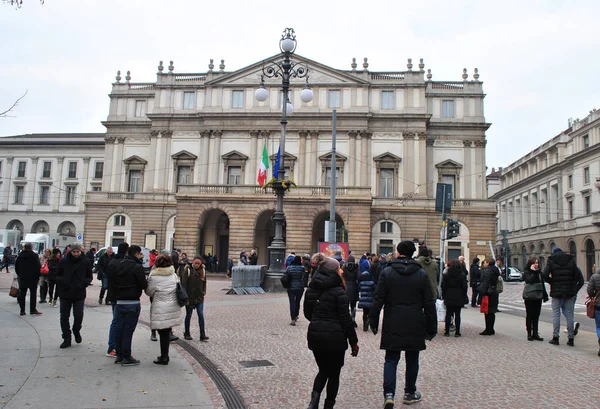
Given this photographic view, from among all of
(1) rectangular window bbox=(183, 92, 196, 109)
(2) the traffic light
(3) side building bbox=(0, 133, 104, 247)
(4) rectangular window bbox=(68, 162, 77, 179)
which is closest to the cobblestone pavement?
(2) the traffic light

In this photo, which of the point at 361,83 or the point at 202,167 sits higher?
the point at 361,83

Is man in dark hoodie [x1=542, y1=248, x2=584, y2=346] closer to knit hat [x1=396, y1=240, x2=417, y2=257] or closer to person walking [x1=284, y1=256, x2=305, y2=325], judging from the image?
person walking [x1=284, y1=256, x2=305, y2=325]

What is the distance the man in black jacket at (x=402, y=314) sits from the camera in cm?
599

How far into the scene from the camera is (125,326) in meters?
7.96

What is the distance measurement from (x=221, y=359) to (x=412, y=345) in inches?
153

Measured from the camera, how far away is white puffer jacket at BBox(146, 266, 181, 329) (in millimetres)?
7969

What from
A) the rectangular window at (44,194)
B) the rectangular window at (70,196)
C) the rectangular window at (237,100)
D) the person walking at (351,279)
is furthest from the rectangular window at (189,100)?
the person walking at (351,279)

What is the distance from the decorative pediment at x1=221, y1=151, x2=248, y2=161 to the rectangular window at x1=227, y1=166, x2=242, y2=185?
821 millimetres

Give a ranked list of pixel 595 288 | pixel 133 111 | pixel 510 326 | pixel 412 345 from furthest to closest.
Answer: pixel 133 111 → pixel 510 326 → pixel 595 288 → pixel 412 345

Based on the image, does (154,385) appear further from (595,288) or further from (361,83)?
(361,83)

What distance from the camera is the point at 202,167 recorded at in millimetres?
47656

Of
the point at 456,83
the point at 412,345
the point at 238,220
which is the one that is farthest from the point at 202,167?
the point at 412,345

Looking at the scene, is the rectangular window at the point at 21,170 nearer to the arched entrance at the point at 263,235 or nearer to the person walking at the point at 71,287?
the arched entrance at the point at 263,235

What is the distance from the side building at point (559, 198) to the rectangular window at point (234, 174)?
77.2 ft
